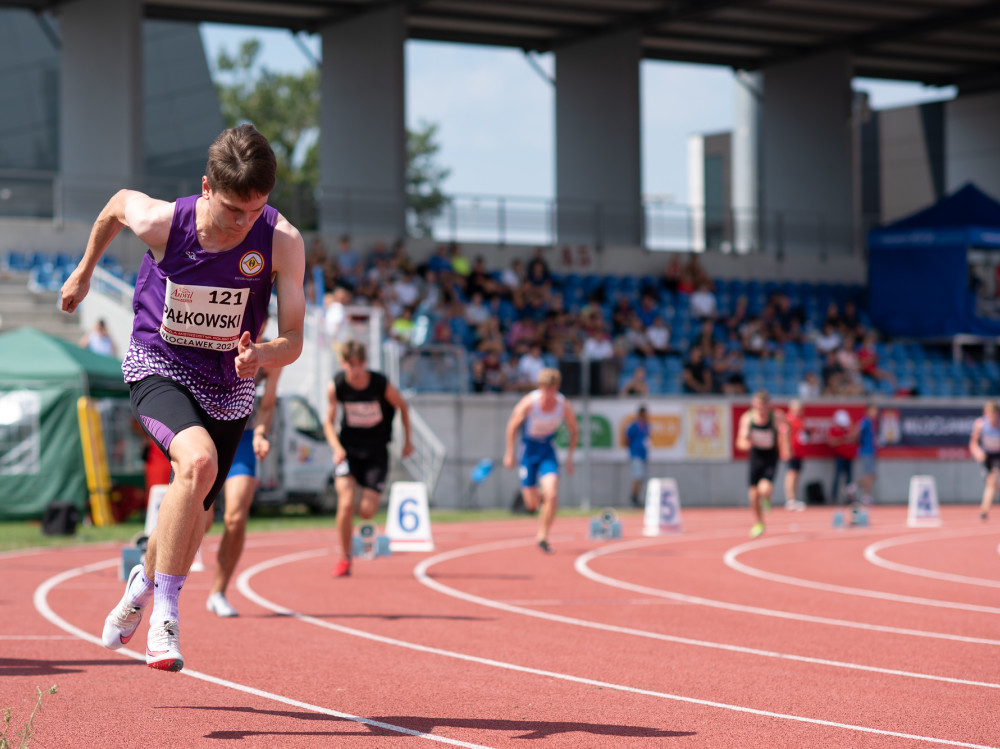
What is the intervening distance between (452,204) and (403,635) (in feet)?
77.1

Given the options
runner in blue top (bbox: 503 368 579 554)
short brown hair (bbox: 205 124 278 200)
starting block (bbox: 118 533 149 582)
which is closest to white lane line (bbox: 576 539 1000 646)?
runner in blue top (bbox: 503 368 579 554)

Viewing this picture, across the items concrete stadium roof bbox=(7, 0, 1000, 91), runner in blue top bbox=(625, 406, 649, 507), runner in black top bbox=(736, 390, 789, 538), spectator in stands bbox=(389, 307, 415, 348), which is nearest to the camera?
runner in black top bbox=(736, 390, 789, 538)

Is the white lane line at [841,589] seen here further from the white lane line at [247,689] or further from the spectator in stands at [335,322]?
the spectator in stands at [335,322]

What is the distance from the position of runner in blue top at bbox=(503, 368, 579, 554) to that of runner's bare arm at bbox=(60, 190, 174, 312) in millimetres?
9142

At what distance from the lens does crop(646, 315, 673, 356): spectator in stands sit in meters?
29.9

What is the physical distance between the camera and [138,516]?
67.6ft

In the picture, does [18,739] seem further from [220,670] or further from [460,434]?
[460,434]

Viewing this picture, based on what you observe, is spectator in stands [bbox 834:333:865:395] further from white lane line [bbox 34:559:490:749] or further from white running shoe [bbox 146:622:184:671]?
white running shoe [bbox 146:622:184:671]

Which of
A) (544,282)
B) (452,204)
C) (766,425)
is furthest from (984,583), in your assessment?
(452,204)

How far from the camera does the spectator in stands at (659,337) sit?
2994cm

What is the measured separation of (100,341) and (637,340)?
462 inches

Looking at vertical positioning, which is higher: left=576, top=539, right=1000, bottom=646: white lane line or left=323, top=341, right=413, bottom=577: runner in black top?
left=323, top=341, right=413, bottom=577: runner in black top

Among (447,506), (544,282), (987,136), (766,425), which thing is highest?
(987,136)

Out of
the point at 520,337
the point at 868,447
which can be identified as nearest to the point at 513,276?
the point at 520,337
